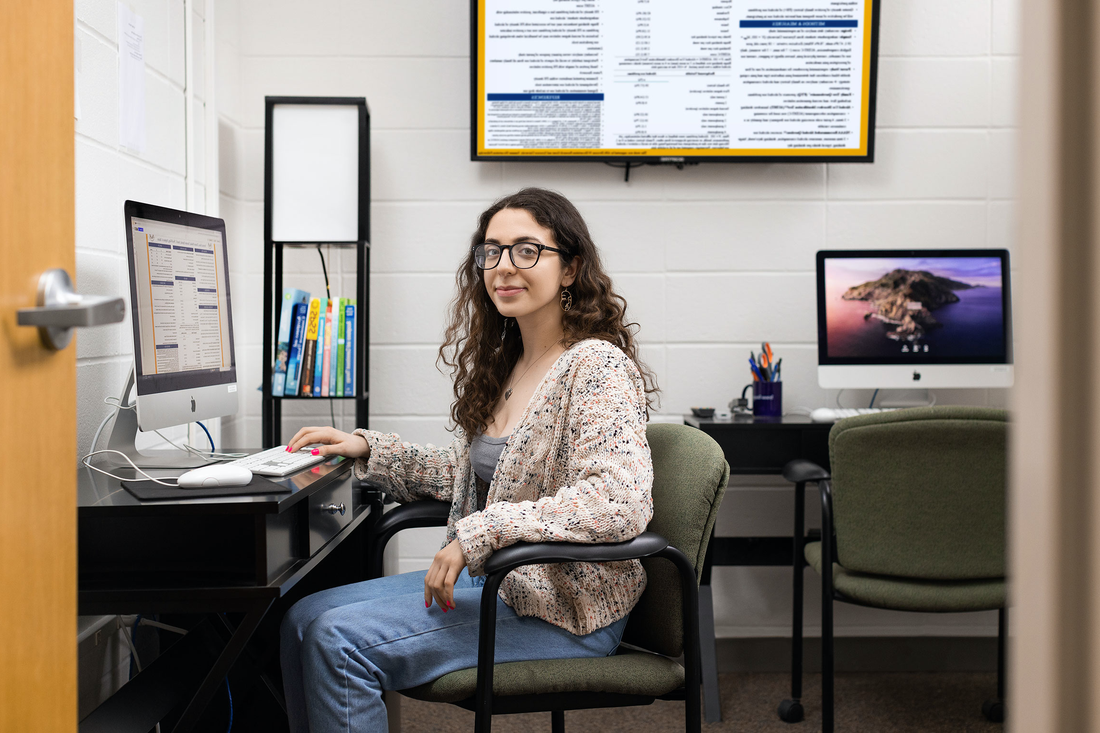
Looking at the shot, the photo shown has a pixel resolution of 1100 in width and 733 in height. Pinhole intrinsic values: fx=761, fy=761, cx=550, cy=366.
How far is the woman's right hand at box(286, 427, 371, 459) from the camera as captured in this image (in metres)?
1.68

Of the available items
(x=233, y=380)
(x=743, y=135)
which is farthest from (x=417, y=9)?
(x=233, y=380)

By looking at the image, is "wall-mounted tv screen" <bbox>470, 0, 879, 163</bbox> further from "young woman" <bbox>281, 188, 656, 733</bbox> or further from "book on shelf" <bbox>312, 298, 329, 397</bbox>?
"young woman" <bbox>281, 188, 656, 733</bbox>

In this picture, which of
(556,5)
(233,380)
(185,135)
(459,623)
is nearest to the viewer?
(459,623)

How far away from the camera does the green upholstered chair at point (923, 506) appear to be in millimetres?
1754

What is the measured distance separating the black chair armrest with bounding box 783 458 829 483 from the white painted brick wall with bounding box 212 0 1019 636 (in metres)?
0.61

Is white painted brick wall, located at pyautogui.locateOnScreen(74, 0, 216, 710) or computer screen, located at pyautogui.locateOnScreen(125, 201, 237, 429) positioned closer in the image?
computer screen, located at pyautogui.locateOnScreen(125, 201, 237, 429)

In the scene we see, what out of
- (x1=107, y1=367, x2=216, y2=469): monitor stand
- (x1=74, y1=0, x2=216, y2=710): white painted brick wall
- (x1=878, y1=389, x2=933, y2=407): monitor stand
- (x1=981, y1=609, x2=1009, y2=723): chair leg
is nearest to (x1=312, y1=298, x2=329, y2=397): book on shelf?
(x1=74, y1=0, x2=216, y2=710): white painted brick wall

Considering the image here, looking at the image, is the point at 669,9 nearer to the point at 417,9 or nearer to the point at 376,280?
the point at 417,9

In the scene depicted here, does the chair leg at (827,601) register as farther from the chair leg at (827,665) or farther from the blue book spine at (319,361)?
the blue book spine at (319,361)

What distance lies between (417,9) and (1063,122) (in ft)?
→ 8.68

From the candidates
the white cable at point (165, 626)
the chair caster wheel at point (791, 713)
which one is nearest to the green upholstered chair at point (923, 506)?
the chair caster wheel at point (791, 713)

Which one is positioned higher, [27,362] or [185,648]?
[27,362]

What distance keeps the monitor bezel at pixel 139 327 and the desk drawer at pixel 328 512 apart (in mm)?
367

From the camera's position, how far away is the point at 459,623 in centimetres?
129
